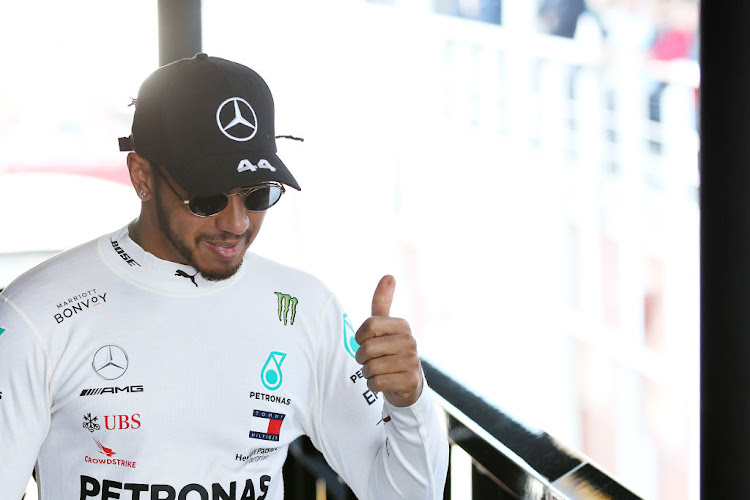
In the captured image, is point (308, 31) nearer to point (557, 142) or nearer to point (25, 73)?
point (557, 142)

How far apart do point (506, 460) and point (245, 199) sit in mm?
549

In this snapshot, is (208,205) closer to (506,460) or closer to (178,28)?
(506,460)

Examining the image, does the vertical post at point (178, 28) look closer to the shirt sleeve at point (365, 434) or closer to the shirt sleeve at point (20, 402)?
the shirt sleeve at point (365, 434)

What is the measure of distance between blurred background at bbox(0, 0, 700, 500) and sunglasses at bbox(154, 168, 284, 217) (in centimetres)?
440

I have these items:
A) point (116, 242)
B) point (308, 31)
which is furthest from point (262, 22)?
point (116, 242)

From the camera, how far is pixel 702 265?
96 centimetres

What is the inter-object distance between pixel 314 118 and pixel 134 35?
20.7 feet

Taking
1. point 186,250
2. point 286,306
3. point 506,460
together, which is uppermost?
point 186,250

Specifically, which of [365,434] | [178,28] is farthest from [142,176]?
[178,28]

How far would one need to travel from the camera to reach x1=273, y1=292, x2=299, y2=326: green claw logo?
1.41 metres

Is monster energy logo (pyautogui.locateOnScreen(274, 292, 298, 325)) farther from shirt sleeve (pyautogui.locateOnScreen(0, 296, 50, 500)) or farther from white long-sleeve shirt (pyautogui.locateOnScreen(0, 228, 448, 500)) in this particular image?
shirt sleeve (pyautogui.locateOnScreen(0, 296, 50, 500))
